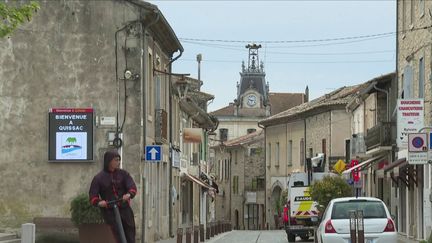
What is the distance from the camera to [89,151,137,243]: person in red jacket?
1195cm

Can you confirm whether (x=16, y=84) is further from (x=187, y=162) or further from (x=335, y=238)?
(x=187, y=162)

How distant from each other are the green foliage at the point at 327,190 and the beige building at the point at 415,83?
98.0 inches

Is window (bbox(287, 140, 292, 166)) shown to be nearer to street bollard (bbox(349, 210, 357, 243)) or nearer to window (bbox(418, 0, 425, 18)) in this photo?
window (bbox(418, 0, 425, 18))

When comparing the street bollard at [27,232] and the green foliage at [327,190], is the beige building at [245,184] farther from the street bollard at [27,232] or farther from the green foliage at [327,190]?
the street bollard at [27,232]

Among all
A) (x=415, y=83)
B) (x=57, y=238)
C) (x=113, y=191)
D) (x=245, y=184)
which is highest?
(x=415, y=83)

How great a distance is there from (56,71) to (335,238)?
1063 centimetres

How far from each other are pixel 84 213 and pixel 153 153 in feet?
17.8

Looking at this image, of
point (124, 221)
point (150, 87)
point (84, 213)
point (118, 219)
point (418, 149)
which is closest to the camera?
point (118, 219)

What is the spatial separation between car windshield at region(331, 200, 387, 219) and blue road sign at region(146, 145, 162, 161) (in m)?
7.13

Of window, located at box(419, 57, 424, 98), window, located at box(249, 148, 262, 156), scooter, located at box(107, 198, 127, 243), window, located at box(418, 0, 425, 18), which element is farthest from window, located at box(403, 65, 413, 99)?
window, located at box(249, 148, 262, 156)

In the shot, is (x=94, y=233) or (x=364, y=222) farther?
(x=94, y=233)

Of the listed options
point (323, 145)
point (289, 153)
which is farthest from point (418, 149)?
point (289, 153)

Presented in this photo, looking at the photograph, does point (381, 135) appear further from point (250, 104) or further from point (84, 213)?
point (250, 104)

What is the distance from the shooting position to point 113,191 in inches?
476
